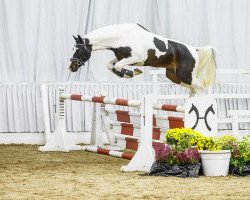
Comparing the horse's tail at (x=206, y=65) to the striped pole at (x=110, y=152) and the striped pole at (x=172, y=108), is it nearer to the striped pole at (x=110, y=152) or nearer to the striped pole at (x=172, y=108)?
the striped pole at (x=110, y=152)

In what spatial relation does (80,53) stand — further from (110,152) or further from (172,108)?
(172,108)

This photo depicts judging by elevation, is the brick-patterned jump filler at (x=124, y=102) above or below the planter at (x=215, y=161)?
above

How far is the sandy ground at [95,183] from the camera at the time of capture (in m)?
4.94

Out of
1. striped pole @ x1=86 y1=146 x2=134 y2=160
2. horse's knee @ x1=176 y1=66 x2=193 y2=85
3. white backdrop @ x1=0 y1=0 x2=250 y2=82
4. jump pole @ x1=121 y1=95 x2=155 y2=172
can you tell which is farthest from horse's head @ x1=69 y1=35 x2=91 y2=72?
white backdrop @ x1=0 y1=0 x2=250 y2=82

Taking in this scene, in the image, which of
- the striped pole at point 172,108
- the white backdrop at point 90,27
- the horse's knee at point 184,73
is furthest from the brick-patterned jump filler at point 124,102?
the white backdrop at point 90,27

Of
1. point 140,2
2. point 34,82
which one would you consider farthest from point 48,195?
point 140,2

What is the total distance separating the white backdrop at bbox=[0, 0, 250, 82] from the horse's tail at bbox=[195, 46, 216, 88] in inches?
59.4

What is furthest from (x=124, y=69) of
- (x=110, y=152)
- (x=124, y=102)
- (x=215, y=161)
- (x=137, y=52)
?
(x=215, y=161)

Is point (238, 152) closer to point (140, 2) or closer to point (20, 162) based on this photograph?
point (20, 162)

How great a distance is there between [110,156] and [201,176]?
206cm

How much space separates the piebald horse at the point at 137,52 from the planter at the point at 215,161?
4.80 feet

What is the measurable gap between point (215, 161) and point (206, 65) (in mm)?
2308

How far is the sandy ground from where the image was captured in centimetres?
494

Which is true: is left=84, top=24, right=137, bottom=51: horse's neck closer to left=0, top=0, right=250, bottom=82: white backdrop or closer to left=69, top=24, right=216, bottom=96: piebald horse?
left=69, top=24, right=216, bottom=96: piebald horse
